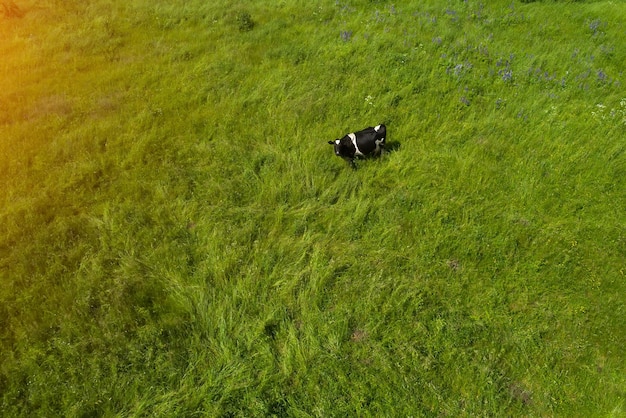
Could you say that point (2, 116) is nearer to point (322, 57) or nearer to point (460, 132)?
point (322, 57)

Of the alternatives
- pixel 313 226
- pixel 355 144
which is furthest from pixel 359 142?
pixel 313 226

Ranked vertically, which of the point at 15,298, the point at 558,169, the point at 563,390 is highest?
the point at 15,298

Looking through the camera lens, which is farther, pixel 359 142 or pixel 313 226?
pixel 359 142

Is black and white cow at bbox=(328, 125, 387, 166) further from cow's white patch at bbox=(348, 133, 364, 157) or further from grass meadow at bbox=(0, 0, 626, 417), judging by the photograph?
grass meadow at bbox=(0, 0, 626, 417)

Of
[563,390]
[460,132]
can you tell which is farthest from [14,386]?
[460,132]

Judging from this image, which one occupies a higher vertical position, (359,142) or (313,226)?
(359,142)

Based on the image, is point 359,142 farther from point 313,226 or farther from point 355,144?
point 313,226

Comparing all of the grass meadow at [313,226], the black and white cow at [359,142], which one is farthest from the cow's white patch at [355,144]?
the grass meadow at [313,226]
